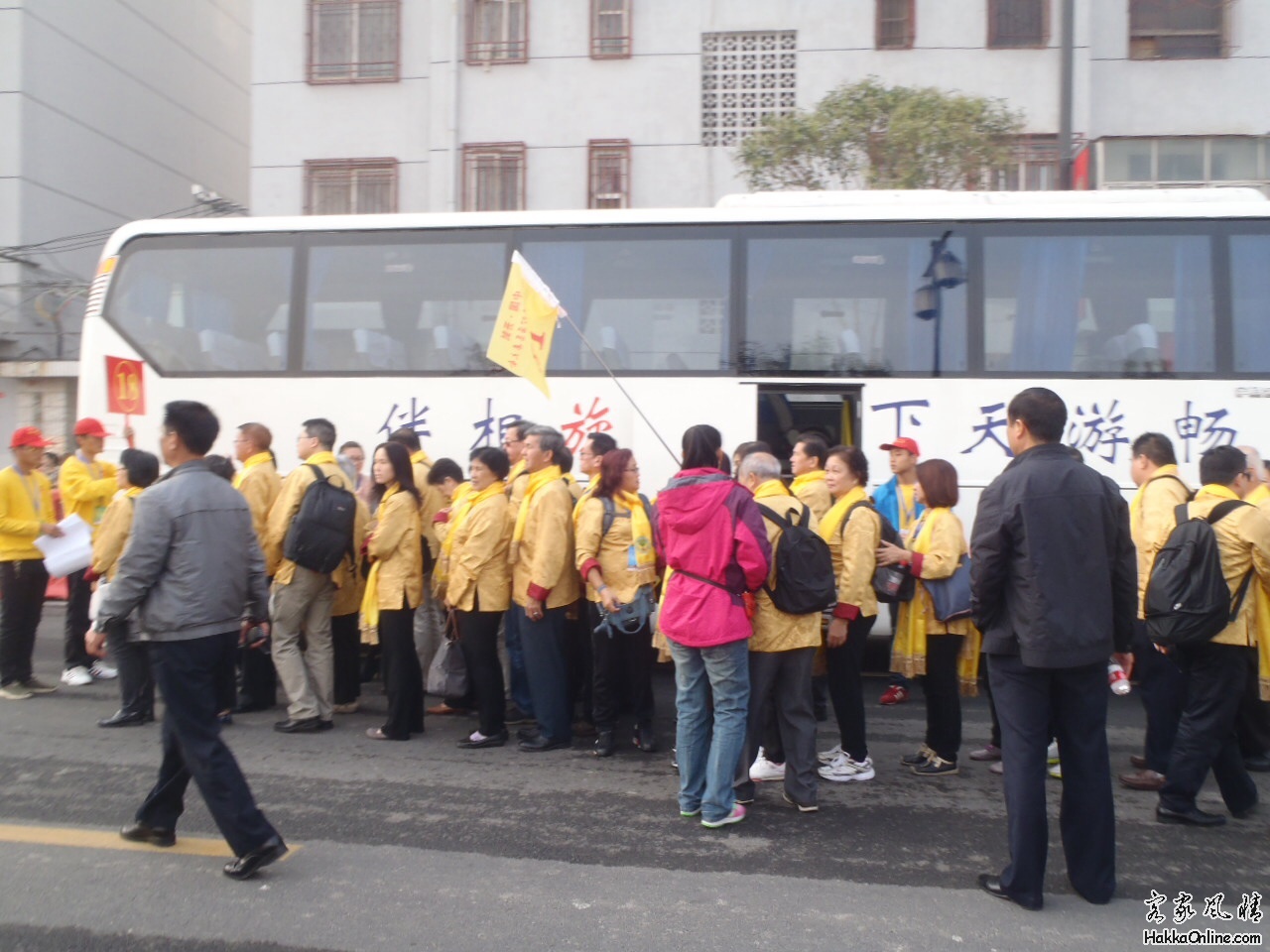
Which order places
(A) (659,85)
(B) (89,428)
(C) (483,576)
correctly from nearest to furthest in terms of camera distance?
(C) (483,576) < (B) (89,428) < (A) (659,85)

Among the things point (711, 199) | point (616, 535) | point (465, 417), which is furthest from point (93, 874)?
point (711, 199)

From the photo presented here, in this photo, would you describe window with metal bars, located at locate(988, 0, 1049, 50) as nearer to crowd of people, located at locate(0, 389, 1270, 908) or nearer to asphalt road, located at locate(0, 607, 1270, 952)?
crowd of people, located at locate(0, 389, 1270, 908)

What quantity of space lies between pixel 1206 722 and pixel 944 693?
1.26 metres

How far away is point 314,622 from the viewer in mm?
6484

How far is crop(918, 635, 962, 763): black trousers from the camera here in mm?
5508

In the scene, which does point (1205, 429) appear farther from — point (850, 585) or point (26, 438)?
point (26, 438)

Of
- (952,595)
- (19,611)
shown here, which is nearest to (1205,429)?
(952,595)

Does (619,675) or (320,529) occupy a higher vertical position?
(320,529)

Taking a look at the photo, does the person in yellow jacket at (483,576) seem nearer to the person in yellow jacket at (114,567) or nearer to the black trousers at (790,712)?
the black trousers at (790,712)

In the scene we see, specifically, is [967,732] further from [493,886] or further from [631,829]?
[493,886]

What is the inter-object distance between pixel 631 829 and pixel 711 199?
13.3 metres

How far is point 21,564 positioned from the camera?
A: 7.18m

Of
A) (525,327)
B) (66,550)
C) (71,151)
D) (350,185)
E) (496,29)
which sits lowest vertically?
(66,550)

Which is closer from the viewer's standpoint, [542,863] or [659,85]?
[542,863]
